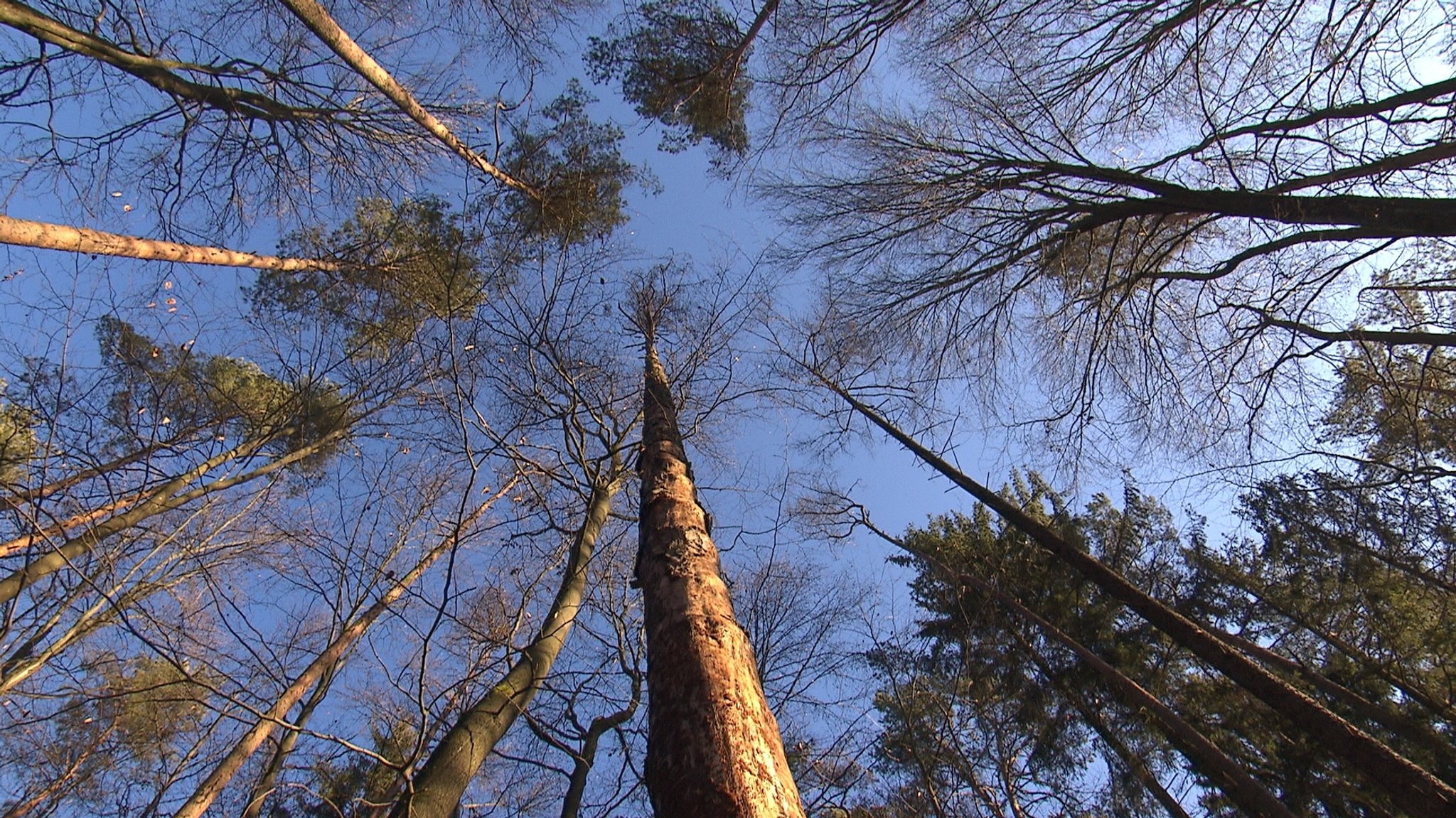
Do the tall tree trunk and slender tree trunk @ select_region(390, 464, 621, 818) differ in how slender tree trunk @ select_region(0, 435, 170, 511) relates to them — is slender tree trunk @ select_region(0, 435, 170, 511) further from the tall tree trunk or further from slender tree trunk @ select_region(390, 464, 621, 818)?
the tall tree trunk

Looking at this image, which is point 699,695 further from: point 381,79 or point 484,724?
point 381,79

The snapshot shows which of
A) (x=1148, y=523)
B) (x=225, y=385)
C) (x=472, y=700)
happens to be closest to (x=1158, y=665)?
(x=1148, y=523)

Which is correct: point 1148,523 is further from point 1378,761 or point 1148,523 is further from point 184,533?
point 184,533

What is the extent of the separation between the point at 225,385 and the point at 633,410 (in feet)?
21.3

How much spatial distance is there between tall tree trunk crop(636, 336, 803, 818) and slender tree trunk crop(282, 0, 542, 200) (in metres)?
2.45

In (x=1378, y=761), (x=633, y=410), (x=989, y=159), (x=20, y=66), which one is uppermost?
(x=20, y=66)

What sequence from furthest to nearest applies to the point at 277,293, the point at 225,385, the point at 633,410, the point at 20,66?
the point at 225,385
the point at 277,293
the point at 633,410
the point at 20,66

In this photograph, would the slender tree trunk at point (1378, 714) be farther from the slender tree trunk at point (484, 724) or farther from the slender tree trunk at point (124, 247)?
the slender tree trunk at point (124, 247)

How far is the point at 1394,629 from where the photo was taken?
223 inches


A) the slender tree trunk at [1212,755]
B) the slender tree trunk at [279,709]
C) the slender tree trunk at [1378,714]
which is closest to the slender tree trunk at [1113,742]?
the slender tree trunk at [1212,755]

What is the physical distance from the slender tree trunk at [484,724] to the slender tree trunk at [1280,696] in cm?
389

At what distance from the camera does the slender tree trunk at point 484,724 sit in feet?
7.90

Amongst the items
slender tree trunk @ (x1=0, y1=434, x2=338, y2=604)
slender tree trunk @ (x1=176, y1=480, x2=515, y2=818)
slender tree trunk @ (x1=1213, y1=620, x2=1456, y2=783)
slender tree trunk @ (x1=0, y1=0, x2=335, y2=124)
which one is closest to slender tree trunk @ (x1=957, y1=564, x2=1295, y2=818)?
slender tree trunk @ (x1=1213, y1=620, x2=1456, y2=783)

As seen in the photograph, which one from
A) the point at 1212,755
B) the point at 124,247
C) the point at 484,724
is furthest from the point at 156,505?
the point at 1212,755
